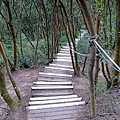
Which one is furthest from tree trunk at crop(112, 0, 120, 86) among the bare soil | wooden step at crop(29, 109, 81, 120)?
wooden step at crop(29, 109, 81, 120)

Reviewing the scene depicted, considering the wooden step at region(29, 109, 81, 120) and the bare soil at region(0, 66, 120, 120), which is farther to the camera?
the wooden step at region(29, 109, 81, 120)

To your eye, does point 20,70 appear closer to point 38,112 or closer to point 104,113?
point 38,112

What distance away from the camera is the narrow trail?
177 inches

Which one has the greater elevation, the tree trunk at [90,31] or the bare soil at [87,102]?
the tree trunk at [90,31]

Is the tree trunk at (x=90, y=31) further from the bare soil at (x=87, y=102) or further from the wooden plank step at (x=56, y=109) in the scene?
the wooden plank step at (x=56, y=109)

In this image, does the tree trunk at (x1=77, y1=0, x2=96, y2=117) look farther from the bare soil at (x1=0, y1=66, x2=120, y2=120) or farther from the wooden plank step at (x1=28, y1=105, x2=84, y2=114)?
the wooden plank step at (x1=28, y1=105, x2=84, y2=114)

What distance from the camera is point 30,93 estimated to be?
5.76 meters

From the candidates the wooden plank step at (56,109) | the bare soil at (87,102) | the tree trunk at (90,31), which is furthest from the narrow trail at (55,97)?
the tree trunk at (90,31)

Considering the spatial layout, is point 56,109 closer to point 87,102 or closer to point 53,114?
point 53,114

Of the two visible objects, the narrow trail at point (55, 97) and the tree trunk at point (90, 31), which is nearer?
the tree trunk at point (90, 31)

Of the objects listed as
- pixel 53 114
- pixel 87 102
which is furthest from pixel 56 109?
pixel 87 102

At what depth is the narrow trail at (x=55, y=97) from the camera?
4.50m

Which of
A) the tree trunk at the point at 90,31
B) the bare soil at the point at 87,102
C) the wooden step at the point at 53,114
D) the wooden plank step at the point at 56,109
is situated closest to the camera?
the tree trunk at the point at 90,31

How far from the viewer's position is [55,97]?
17.6 feet
